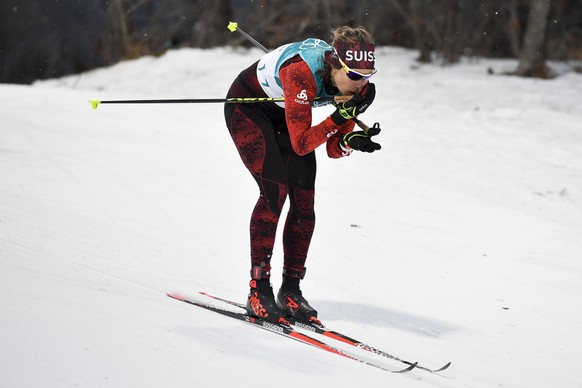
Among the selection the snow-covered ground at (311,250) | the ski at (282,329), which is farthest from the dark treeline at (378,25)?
the ski at (282,329)

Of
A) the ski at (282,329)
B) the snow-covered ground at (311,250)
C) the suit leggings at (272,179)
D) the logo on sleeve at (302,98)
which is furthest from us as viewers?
the suit leggings at (272,179)

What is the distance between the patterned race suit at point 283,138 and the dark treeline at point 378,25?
11342mm

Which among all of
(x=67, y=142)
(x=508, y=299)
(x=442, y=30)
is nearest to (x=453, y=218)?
(x=508, y=299)

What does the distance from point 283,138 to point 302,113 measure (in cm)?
44

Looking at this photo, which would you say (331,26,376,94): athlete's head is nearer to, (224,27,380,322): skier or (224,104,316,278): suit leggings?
(224,27,380,322): skier

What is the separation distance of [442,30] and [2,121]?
11.6m

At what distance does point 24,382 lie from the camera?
103 inches

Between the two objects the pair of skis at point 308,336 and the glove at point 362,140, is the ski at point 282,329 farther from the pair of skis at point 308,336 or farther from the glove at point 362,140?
the glove at point 362,140

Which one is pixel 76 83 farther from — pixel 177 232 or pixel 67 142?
pixel 177 232

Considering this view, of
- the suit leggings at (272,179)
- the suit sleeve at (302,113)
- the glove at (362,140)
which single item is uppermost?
the suit sleeve at (302,113)

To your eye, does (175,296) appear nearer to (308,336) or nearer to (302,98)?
(308,336)

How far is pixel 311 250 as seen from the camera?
6219 millimetres

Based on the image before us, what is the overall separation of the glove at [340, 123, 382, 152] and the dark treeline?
1150cm

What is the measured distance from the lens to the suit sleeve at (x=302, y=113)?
3.93 meters
